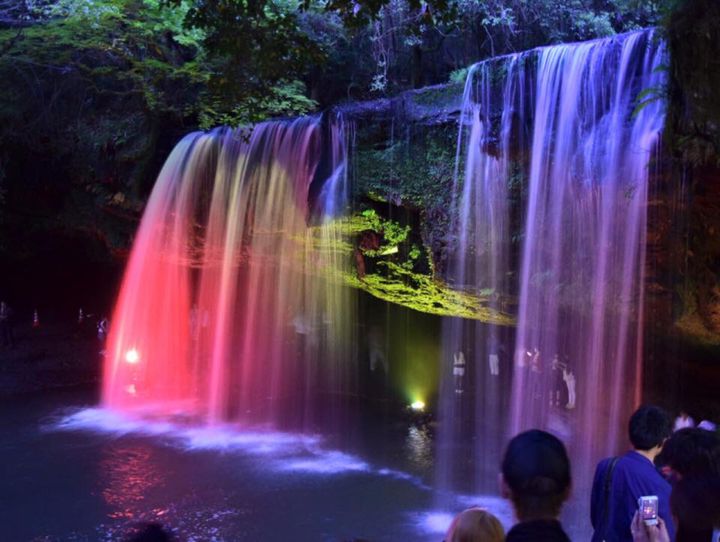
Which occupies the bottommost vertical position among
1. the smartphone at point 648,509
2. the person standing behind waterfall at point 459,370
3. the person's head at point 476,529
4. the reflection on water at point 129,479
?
the reflection on water at point 129,479

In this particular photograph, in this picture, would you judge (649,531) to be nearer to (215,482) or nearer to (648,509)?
(648,509)

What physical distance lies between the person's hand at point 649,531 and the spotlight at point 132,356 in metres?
16.0

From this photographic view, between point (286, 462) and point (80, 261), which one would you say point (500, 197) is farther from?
point (80, 261)

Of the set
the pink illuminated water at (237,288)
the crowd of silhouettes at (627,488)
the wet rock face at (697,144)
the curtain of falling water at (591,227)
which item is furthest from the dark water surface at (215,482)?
the crowd of silhouettes at (627,488)

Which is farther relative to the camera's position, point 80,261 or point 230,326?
point 80,261

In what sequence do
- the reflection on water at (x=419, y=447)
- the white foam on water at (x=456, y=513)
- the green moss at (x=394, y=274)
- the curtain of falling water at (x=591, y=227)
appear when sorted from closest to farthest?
the white foam on water at (x=456, y=513)
the curtain of falling water at (x=591, y=227)
the reflection on water at (x=419, y=447)
the green moss at (x=394, y=274)

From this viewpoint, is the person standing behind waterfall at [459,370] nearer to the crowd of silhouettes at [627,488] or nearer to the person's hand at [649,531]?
the crowd of silhouettes at [627,488]

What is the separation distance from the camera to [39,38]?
14617 mm

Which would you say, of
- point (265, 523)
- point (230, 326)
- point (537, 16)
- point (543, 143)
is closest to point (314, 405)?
point (230, 326)

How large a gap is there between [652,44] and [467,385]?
328 inches

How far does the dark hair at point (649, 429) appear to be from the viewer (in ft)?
10.5

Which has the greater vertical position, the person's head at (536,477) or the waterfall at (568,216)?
the waterfall at (568,216)

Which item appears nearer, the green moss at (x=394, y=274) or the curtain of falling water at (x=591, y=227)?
the curtain of falling water at (x=591, y=227)

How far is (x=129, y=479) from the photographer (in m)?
9.59
